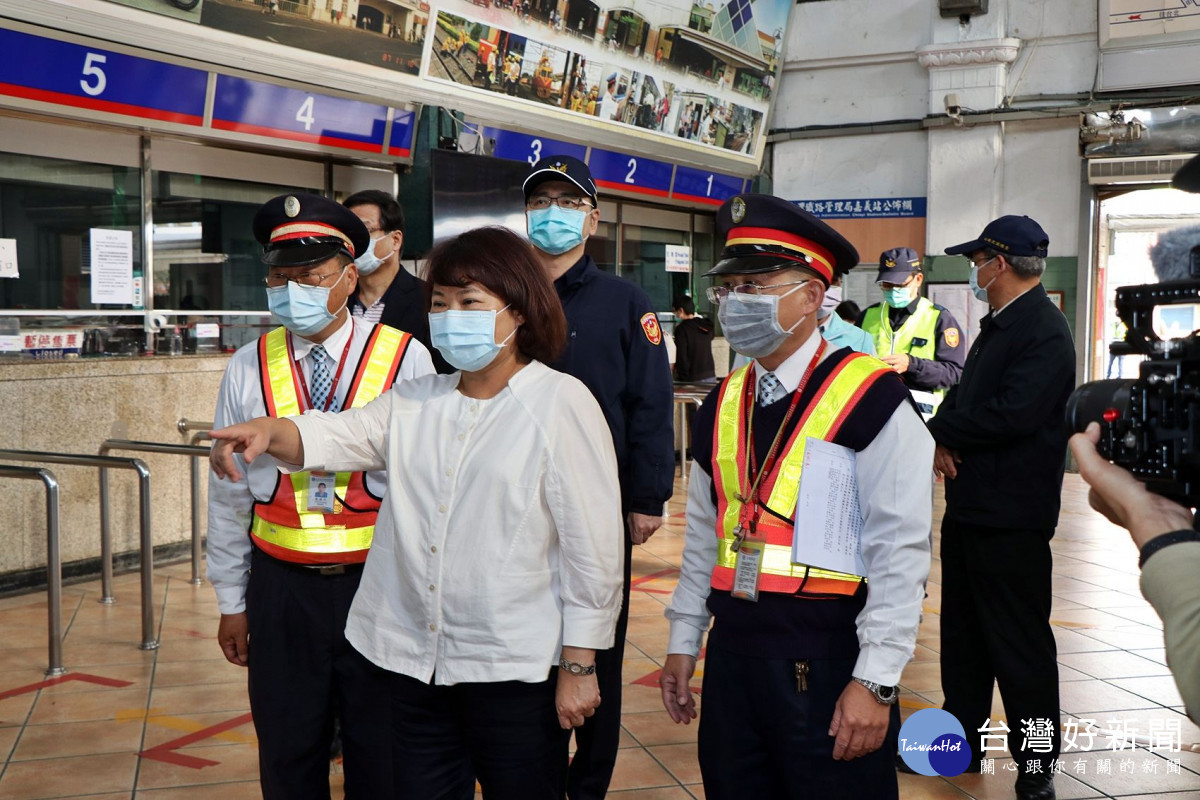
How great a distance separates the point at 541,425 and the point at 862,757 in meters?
0.86

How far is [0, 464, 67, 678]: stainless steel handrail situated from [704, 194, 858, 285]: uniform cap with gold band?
138 inches

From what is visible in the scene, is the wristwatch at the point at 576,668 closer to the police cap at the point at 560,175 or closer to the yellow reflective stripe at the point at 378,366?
the yellow reflective stripe at the point at 378,366

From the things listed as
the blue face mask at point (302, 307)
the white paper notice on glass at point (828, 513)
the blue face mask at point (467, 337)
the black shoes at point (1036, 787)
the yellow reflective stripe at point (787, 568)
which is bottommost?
the black shoes at point (1036, 787)

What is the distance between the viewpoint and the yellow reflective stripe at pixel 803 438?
6.97 feet

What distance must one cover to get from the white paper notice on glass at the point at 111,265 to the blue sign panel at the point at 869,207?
746cm

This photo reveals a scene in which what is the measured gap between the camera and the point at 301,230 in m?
2.88

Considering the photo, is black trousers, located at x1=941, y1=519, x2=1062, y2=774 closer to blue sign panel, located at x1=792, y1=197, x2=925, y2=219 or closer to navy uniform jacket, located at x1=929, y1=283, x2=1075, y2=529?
navy uniform jacket, located at x1=929, y1=283, x2=1075, y2=529

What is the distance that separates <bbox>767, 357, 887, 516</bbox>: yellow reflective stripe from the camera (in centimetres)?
212

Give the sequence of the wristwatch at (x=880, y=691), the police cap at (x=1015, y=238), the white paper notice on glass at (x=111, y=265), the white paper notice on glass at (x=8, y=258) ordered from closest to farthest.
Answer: the wristwatch at (x=880, y=691), the police cap at (x=1015, y=238), the white paper notice on glass at (x=8, y=258), the white paper notice on glass at (x=111, y=265)

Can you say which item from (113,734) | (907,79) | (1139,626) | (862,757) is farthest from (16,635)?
(907,79)

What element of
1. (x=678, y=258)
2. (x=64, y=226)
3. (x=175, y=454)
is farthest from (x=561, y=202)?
(x=678, y=258)

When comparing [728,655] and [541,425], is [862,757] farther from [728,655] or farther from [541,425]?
[541,425]

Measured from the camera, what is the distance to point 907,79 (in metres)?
12.1

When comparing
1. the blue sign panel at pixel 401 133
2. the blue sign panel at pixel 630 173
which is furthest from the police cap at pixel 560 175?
the blue sign panel at pixel 630 173
